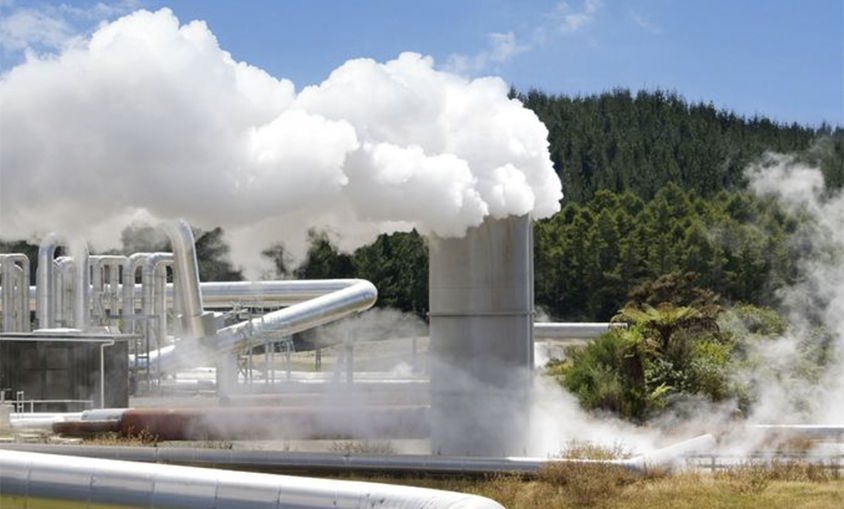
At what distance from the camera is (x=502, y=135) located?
71.7ft

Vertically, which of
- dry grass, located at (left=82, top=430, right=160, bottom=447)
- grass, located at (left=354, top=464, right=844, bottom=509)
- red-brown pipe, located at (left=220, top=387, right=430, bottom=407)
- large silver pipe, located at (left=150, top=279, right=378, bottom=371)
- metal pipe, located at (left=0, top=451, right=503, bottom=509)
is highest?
large silver pipe, located at (left=150, top=279, right=378, bottom=371)

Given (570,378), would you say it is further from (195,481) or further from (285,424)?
(195,481)

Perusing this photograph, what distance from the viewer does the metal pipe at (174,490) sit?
11930mm

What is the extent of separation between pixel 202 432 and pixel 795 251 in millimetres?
49380

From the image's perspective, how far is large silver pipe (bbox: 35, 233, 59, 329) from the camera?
126ft

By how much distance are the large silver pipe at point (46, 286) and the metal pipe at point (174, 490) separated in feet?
85.6

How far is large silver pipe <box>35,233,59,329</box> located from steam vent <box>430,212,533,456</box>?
21.0 metres

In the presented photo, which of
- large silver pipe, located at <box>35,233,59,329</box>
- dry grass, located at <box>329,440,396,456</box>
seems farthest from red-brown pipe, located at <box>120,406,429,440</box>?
large silver pipe, located at <box>35,233,59,329</box>

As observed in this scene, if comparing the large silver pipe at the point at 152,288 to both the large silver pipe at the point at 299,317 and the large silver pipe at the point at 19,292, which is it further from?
the large silver pipe at the point at 19,292

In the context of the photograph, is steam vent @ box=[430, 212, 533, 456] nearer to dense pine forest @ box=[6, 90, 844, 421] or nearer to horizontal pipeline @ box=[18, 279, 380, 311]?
dense pine forest @ box=[6, 90, 844, 421]

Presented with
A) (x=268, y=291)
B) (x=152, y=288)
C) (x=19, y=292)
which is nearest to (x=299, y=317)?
(x=268, y=291)

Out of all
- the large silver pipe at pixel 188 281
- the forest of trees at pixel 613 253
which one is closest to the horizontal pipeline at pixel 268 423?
the large silver pipe at pixel 188 281

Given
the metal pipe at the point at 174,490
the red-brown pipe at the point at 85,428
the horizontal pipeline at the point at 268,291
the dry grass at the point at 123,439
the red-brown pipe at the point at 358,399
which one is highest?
the horizontal pipeline at the point at 268,291

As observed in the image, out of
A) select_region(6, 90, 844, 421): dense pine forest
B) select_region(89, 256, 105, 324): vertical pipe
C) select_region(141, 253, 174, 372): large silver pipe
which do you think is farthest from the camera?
select_region(89, 256, 105, 324): vertical pipe
